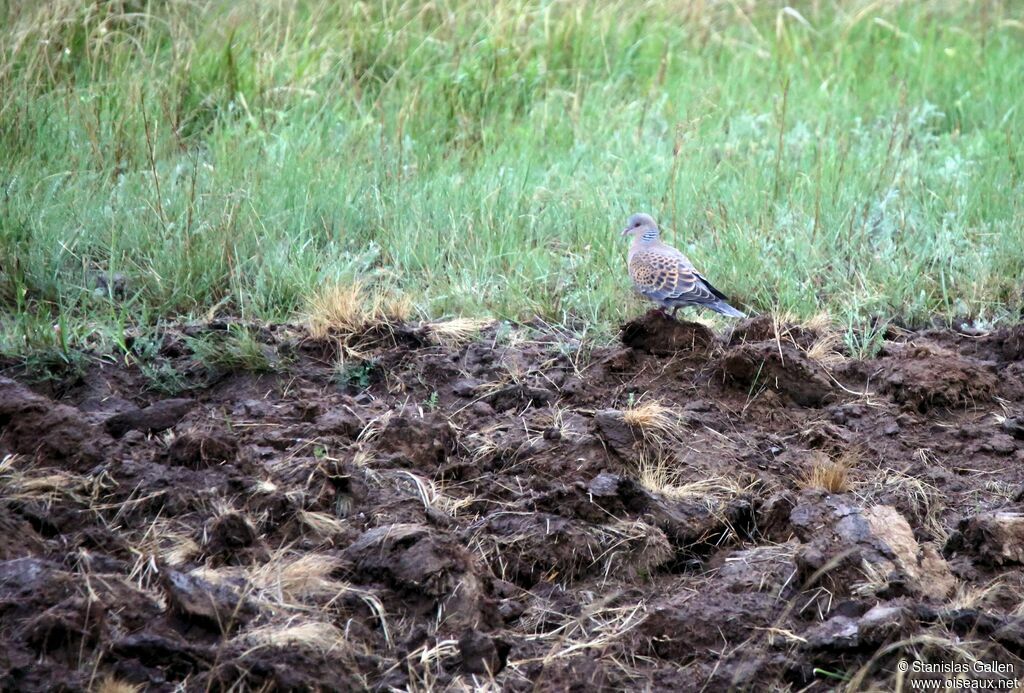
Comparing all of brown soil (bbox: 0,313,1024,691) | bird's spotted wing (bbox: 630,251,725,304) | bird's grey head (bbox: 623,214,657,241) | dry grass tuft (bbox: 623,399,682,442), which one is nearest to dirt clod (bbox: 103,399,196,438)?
brown soil (bbox: 0,313,1024,691)

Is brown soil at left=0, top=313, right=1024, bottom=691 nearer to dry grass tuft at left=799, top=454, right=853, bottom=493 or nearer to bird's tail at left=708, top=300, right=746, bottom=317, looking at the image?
dry grass tuft at left=799, top=454, right=853, bottom=493

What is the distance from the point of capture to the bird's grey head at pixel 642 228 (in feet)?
16.8

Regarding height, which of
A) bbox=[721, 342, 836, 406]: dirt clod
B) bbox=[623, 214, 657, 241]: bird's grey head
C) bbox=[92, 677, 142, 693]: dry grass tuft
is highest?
bbox=[623, 214, 657, 241]: bird's grey head

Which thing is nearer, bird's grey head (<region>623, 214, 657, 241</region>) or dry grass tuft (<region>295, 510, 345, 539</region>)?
dry grass tuft (<region>295, 510, 345, 539</region>)

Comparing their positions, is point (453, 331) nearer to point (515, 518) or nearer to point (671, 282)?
point (671, 282)

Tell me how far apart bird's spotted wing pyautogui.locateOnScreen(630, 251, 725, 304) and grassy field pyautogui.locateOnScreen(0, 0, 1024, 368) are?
0.93 ft

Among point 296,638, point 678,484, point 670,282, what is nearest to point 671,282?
point 670,282

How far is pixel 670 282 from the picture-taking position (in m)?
4.57

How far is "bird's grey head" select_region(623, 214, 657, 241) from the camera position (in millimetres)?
5117

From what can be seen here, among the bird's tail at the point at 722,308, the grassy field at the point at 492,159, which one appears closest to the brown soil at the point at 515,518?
the bird's tail at the point at 722,308

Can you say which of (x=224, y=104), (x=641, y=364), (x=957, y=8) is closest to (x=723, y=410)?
(x=641, y=364)

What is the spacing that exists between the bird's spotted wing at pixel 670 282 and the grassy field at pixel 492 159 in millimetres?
283

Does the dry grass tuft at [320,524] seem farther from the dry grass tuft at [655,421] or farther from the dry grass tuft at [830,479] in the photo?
the dry grass tuft at [830,479]

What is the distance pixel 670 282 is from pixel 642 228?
674 mm
